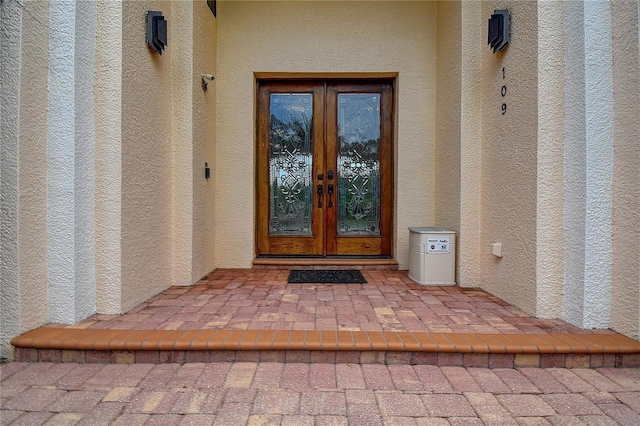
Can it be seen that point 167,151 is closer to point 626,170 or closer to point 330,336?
point 330,336

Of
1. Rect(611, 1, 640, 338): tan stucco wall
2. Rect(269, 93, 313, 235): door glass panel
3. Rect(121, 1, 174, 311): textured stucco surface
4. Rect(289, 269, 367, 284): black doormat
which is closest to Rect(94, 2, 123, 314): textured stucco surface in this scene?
Rect(121, 1, 174, 311): textured stucco surface

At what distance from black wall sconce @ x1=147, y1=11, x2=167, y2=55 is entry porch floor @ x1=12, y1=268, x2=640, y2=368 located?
1861 mm

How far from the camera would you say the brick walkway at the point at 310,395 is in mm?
1404

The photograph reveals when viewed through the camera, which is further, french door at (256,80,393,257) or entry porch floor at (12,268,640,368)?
french door at (256,80,393,257)

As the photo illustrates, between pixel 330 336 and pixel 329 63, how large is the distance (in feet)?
9.65

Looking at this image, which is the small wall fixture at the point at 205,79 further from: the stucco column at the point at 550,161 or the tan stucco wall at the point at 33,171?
the stucco column at the point at 550,161

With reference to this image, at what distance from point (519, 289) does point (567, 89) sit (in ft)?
4.33

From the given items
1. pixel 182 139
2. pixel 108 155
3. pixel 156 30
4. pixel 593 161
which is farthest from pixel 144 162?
pixel 593 161

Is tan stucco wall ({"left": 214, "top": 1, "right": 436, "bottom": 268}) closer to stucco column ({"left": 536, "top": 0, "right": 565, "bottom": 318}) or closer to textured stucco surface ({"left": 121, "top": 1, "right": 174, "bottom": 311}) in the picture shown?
textured stucco surface ({"left": 121, "top": 1, "right": 174, "bottom": 311})

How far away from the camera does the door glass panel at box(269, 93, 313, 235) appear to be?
4.02 metres

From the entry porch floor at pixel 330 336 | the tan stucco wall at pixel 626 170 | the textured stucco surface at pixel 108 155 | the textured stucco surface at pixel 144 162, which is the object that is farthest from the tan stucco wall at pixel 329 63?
the tan stucco wall at pixel 626 170

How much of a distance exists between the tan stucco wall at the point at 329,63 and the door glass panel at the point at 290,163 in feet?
0.93

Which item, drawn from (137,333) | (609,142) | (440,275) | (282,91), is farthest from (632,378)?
(282,91)

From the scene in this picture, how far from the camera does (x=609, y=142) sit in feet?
6.76
